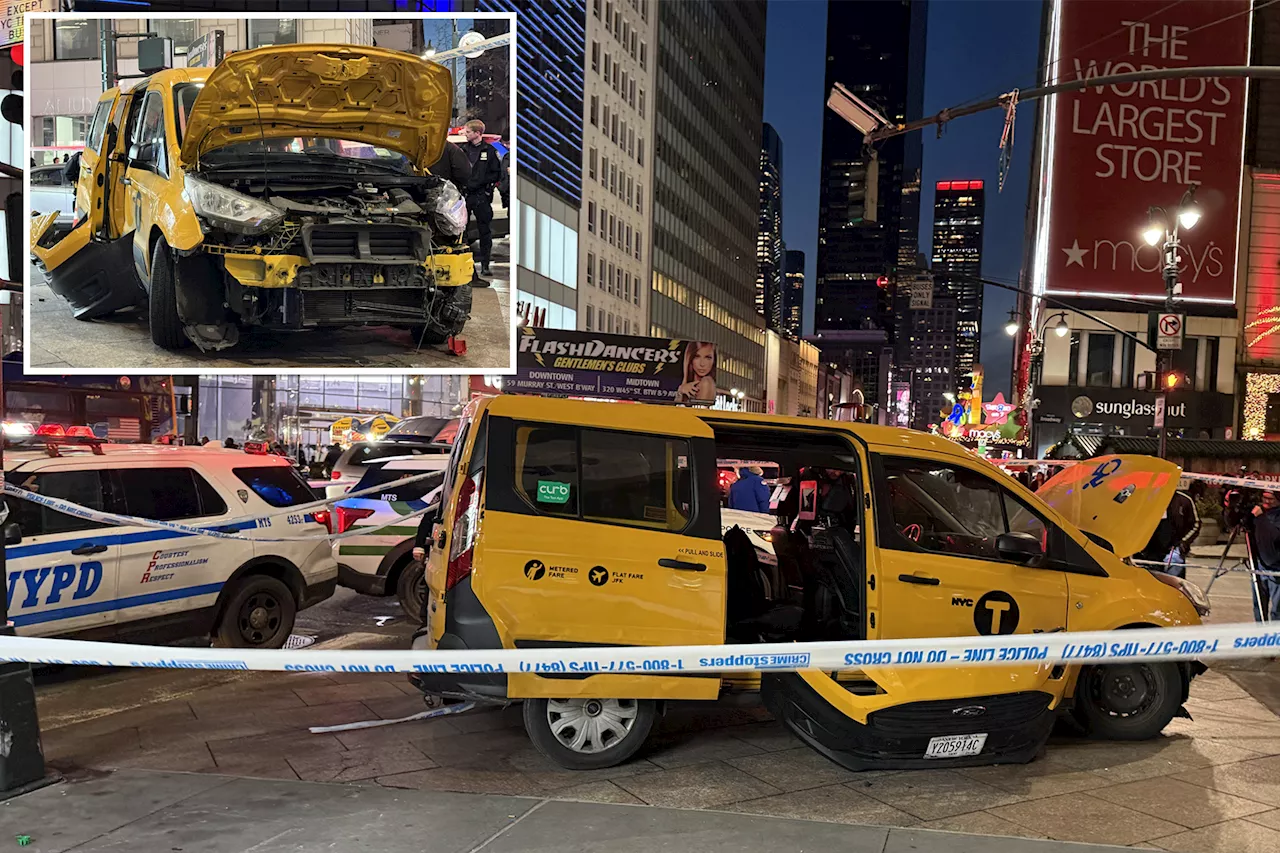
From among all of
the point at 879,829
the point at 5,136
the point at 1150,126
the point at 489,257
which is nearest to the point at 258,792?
the point at 879,829

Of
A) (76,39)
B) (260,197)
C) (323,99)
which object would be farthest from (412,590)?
(76,39)

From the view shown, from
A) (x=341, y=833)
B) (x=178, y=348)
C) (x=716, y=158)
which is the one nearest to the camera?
(x=341, y=833)

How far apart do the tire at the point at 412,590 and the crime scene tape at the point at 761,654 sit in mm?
5778

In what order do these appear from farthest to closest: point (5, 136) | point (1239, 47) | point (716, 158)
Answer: point (716, 158) < point (1239, 47) < point (5, 136)

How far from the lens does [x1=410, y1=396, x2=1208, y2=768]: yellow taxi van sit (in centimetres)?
555

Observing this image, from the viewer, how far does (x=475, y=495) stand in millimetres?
5578

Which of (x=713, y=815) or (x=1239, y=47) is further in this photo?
(x=1239, y=47)

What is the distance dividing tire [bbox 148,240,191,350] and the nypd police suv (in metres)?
4.13

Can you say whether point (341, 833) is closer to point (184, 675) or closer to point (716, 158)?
point (184, 675)

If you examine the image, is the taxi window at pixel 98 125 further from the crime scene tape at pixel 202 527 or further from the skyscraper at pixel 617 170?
the skyscraper at pixel 617 170

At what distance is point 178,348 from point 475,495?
10137 mm

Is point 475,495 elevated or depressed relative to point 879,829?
elevated

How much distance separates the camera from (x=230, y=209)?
40.9 feet

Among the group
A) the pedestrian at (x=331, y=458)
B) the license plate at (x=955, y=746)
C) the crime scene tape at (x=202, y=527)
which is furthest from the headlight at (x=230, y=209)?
the pedestrian at (x=331, y=458)
